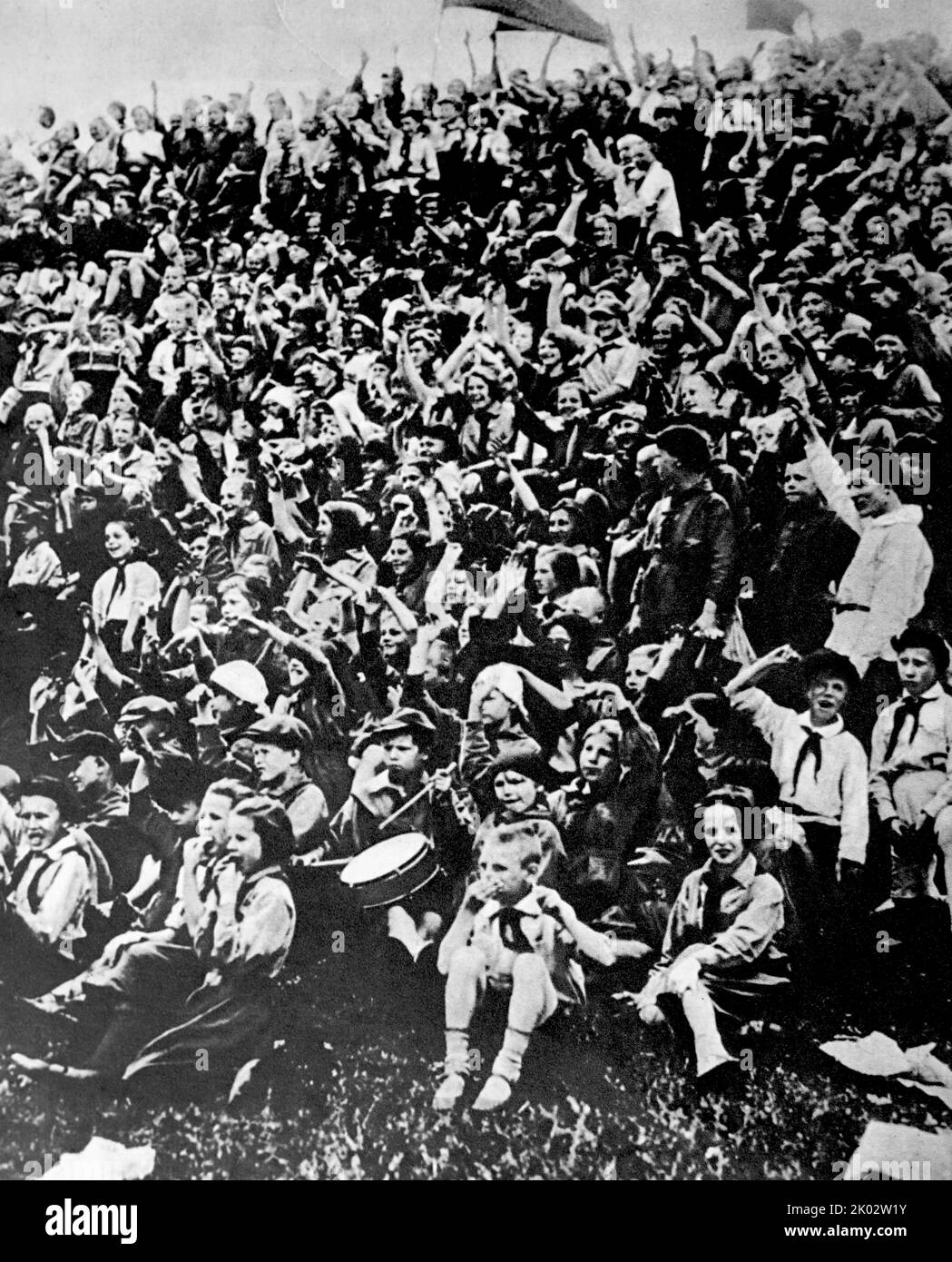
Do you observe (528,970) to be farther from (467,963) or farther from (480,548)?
(480,548)

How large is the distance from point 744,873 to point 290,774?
1.51 metres

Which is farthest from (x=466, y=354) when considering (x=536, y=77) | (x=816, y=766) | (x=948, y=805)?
(x=948, y=805)

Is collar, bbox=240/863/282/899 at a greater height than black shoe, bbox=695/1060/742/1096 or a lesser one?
greater

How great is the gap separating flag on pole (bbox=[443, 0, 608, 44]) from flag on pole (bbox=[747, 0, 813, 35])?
1.62 ft

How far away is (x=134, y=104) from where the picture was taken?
377cm

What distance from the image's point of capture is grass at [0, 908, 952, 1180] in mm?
3520

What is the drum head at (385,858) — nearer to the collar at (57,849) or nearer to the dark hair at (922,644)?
the collar at (57,849)

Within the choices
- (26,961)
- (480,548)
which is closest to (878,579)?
(480,548)

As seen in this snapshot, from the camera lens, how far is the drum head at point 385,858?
11.8 ft

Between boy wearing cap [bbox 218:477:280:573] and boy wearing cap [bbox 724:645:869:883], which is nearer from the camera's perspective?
boy wearing cap [bbox 724:645:869:883]

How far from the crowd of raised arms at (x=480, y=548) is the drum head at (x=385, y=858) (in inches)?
0.5

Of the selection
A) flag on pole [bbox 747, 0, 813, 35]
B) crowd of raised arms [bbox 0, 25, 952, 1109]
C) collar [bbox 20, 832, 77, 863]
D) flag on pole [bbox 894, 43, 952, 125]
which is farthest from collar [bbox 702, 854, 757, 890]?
flag on pole [bbox 747, 0, 813, 35]

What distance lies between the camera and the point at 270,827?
3.65 metres

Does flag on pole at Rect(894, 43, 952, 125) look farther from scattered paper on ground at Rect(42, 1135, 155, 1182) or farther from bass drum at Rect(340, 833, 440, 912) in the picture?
scattered paper on ground at Rect(42, 1135, 155, 1182)
